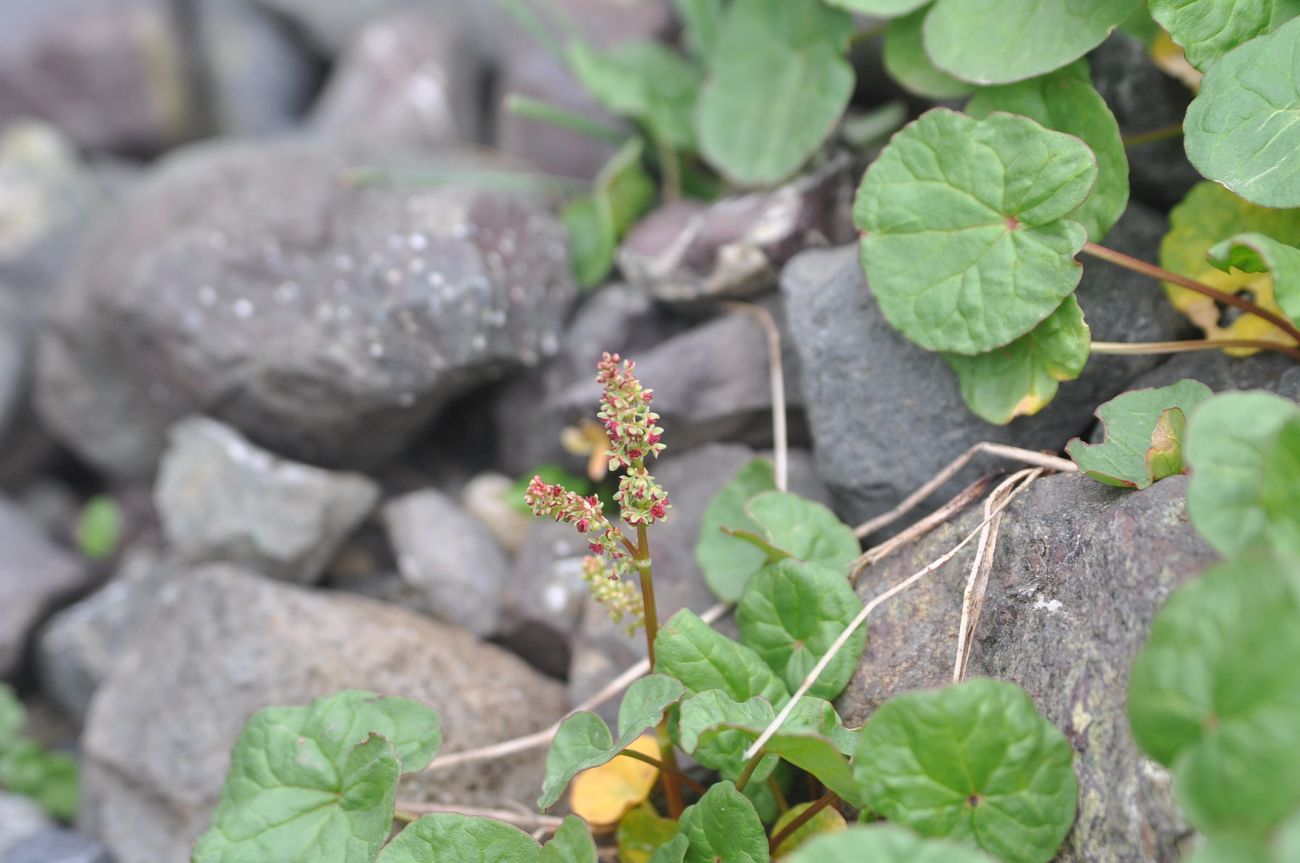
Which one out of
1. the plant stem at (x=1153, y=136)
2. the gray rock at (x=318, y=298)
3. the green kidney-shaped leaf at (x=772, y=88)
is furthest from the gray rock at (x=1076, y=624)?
the gray rock at (x=318, y=298)

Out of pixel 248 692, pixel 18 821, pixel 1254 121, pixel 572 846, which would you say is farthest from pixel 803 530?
pixel 18 821

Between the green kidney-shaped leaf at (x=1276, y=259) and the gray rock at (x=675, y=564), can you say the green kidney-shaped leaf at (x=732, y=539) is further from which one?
the green kidney-shaped leaf at (x=1276, y=259)

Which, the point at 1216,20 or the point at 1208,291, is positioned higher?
the point at 1216,20

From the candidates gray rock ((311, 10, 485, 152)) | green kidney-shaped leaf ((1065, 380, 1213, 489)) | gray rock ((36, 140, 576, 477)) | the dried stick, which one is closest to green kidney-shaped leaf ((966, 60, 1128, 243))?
green kidney-shaped leaf ((1065, 380, 1213, 489))

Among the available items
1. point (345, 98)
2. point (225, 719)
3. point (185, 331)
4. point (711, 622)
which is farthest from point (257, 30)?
point (711, 622)

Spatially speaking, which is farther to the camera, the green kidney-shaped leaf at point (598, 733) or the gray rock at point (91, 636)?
the gray rock at point (91, 636)

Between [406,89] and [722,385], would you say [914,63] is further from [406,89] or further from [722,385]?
[406,89]
